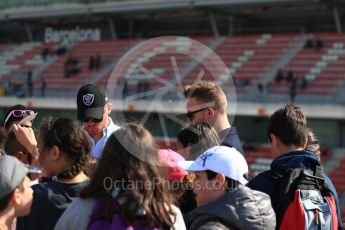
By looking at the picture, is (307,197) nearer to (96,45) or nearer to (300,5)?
(300,5)

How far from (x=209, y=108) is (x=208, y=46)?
21154mm

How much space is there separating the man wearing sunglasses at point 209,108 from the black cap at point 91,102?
1.99ft

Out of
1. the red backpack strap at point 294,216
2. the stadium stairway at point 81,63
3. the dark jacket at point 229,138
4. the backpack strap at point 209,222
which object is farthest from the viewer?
the stadium stairway at point 81,63

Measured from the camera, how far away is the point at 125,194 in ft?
7.47

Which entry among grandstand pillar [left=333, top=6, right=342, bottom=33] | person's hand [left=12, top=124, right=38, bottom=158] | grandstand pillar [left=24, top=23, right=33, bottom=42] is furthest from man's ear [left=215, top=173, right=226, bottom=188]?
grandstand pillar [left=24, top=23, right=33, bottom=42]

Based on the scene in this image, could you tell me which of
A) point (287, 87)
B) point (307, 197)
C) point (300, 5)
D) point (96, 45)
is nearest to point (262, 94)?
point (287, 87)

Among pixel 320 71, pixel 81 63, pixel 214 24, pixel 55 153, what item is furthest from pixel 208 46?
pixel 55 153

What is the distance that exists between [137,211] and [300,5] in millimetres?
23874

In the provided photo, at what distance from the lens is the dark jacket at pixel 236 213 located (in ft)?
8.11

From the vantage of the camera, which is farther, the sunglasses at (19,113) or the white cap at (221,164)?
the sunglasses at (19,113)

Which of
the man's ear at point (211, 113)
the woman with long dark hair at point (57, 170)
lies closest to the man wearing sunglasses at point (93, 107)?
the man's ear at point (211, 113)

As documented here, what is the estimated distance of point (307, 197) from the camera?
3.05 meters

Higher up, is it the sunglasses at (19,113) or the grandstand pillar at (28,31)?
the sunglasses at (19,113)

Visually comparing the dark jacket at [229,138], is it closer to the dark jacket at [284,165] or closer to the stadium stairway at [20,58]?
the dark jacket at [284,165]
